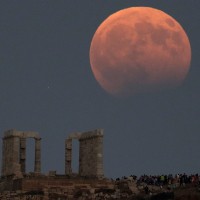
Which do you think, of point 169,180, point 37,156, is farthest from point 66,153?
point 169,180

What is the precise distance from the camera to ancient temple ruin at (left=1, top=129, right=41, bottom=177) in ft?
350

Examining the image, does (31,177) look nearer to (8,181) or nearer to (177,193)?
(8,181)

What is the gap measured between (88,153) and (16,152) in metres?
6.65

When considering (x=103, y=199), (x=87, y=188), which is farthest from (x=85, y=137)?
(x=103, y=199)

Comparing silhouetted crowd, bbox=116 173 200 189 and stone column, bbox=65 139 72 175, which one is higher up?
stone column, bbox=65 139 72 175

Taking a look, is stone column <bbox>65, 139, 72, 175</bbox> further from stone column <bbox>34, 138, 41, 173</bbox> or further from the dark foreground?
the dark foreground

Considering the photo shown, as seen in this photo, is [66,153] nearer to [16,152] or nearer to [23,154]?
[23,154]

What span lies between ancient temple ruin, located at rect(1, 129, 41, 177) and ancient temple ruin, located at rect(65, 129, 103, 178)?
285 centimetres

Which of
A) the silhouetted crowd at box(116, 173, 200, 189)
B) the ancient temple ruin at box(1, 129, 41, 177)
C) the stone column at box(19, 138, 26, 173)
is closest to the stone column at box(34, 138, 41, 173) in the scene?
the ancient temple ruin at box(1, 129, 41, 177)

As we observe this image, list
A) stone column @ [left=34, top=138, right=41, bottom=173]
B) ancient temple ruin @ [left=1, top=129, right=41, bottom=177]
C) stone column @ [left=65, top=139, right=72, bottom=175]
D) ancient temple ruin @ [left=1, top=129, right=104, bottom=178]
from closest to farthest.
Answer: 1. ancient temple ruin @ [left=1, top=129, right=104, bottom=178]
2. ancient temple ruin @ [left=1, top=129, right=41, bottom=177]
3. stone column @ [left=34, top=138, right=41, bottom=173]
4. stone column @ [left=65, top=139, right=72, bottom=175]

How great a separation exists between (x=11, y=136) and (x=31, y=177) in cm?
658

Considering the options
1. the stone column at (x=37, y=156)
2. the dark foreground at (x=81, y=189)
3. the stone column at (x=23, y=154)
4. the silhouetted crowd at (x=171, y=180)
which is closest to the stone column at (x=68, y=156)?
the stone column at (x=37, y=156)

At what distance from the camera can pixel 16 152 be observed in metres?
107

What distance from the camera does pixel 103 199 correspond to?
9162 cm
